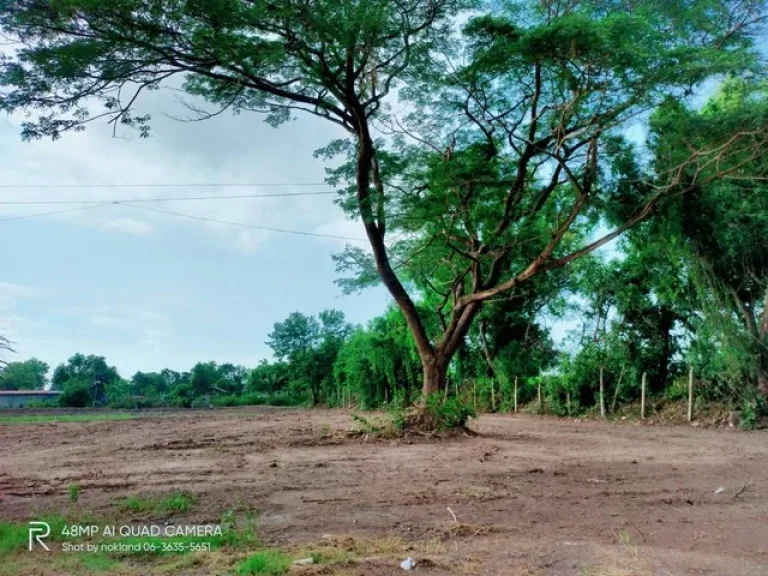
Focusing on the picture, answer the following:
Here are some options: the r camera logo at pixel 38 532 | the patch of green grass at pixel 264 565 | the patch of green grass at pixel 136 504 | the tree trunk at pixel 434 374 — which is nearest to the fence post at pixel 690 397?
the tree trunk at pixel 434 374

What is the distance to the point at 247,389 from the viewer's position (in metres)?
55.2

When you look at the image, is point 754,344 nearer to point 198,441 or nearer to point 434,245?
point 434,245

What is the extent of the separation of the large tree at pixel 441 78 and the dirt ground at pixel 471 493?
4390 millimetres

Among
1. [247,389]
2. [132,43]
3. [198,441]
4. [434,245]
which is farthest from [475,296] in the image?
[247,389]

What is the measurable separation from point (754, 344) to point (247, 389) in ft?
152

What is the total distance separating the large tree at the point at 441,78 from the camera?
30.3 ft

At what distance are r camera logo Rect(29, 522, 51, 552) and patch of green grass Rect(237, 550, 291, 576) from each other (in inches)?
57.6

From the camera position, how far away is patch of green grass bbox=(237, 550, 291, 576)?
11.2 ft

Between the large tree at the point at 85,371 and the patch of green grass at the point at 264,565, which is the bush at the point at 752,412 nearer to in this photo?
the patch of green grass at the point at 264,565

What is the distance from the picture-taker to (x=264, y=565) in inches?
136

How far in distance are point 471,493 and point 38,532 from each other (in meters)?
3.76

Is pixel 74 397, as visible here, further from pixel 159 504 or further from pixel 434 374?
pixel 159 504

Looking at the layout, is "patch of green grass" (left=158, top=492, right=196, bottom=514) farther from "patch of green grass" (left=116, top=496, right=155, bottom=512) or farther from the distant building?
the distant building

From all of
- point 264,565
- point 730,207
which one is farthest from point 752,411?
point 264,565
